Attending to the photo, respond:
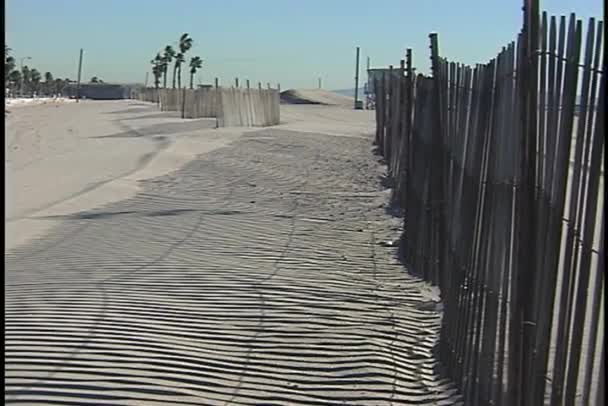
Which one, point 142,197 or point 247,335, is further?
point 142,197

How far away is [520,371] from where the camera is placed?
4723 millimetres

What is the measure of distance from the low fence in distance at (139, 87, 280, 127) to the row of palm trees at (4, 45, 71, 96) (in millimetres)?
85091

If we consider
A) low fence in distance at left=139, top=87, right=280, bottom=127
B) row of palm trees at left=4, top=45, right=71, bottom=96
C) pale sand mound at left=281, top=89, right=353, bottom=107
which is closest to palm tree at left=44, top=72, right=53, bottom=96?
row of palm trees at left=4, top=45, right=71, bottom=96

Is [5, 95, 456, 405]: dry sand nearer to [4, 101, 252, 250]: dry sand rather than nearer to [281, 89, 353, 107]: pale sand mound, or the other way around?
[4, 101, 252, 250]: dry sand

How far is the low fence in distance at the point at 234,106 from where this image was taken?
43.6 metres

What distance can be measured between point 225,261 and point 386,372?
13.9 feet

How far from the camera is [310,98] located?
12094cm

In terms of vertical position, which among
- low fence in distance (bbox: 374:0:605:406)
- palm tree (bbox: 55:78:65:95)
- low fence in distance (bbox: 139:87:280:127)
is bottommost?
palm tree (bbox: 55:78:65:95)

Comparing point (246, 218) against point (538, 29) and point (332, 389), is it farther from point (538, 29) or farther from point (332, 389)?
point (538, 29)

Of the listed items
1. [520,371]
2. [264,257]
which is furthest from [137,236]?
[520,371]

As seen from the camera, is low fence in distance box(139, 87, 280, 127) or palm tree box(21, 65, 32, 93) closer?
low fence in distance box(139, 87, 280, 127)

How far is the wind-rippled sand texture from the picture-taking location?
6.55 meters

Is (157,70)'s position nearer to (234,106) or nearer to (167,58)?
(167,58)

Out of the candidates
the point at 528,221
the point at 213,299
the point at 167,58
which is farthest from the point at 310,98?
the point at 528,221
